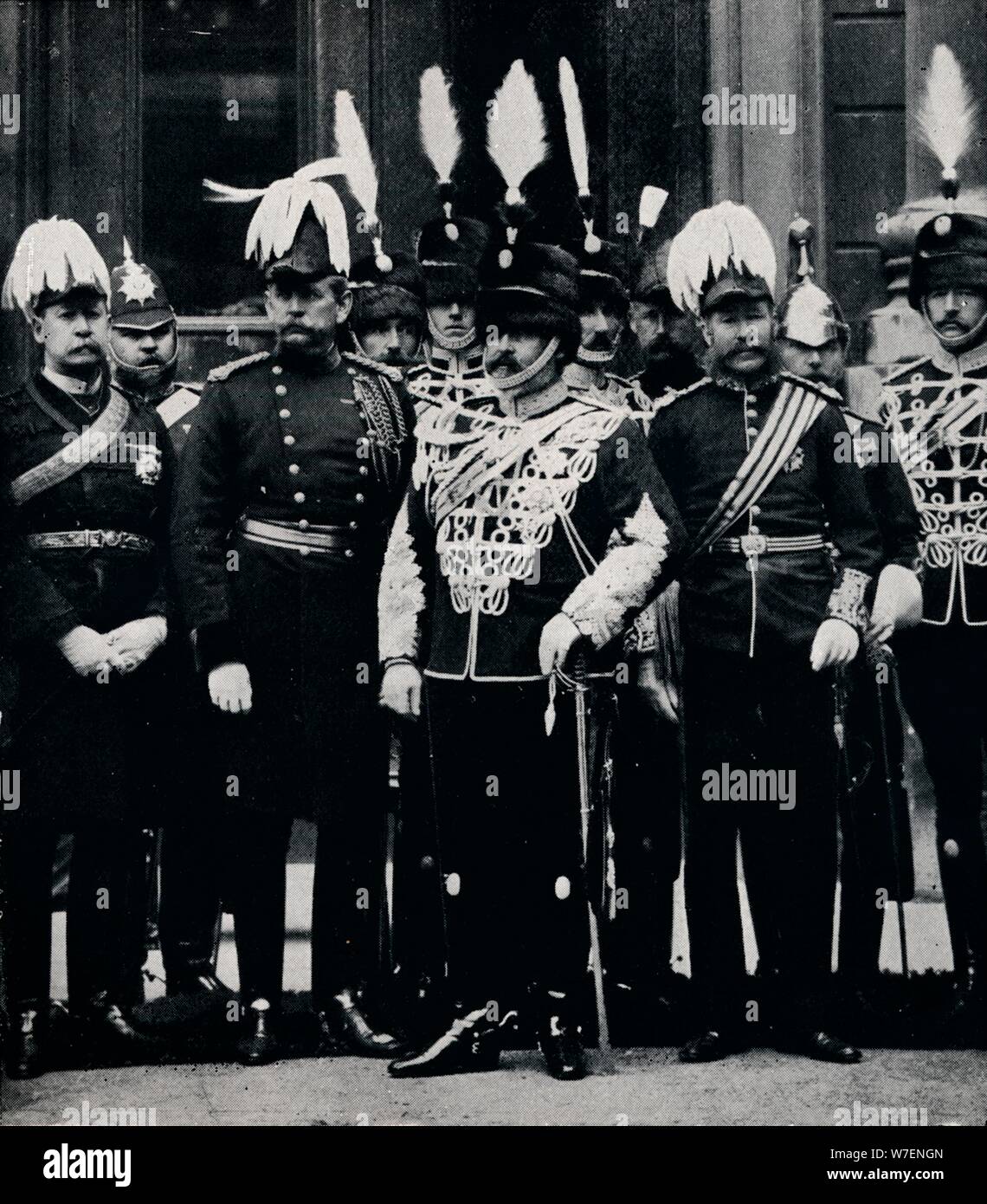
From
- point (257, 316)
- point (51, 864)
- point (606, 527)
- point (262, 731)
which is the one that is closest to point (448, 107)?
point (257, 316)

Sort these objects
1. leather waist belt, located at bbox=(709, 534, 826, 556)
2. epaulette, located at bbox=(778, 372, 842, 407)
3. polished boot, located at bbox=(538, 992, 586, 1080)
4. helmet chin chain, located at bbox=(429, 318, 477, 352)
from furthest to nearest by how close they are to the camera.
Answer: helmet chin chain, located at bbox=(429, 318, 477, 352) < epaulette, located at bbox=(778, 372, 842, 407) < leather waist belt, located at bbox=(709, 534, 826, 556) < polished boot, located at bbox=(538, 992, 586, 1080)

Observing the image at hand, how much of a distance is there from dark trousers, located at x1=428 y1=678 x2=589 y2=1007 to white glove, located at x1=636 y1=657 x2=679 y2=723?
1.28 feet

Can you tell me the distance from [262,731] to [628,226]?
2.03 metres

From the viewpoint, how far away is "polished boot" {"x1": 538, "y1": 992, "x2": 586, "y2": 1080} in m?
5.61

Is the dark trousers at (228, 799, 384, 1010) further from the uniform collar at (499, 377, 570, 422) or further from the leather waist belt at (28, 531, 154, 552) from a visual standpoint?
the uniform collar at (499, 377, 570, 422)

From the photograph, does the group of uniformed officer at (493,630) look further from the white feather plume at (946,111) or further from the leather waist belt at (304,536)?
the white feather plume at (946,111)

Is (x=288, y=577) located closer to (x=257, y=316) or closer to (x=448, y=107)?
(x=257, y=316)

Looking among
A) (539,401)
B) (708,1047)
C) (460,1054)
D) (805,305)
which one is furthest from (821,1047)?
(805,305)

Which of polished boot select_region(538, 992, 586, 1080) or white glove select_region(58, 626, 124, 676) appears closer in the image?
polished boot select_region(538, 992, 586, 1080)

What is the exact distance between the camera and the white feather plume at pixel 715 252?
603cm

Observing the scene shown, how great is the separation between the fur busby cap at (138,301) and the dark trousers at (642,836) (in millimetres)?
1964

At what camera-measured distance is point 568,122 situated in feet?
20.5

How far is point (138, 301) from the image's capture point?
6250 mm

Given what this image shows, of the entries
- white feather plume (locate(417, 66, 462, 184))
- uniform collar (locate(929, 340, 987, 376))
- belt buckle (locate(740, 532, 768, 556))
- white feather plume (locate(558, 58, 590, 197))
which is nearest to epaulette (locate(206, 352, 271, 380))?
white feather plume (locate(417, 66, 462, 184))
